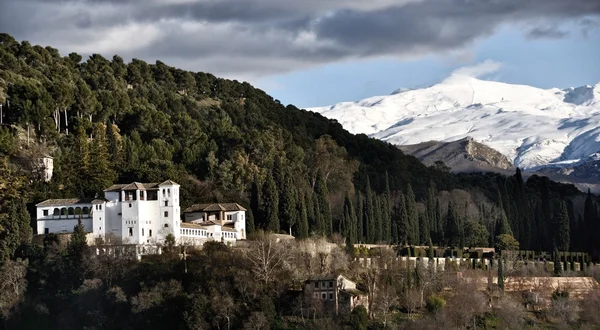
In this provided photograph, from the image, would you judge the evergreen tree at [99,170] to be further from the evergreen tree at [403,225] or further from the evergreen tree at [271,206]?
the evergreen tree at [403,225]

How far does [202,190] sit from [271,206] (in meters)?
4.99

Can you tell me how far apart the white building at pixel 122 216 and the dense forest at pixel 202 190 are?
1.58m

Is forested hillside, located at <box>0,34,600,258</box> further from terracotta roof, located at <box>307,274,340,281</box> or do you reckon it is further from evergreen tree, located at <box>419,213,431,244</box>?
terracotta roof, located at <box>307,274,340,281</box>

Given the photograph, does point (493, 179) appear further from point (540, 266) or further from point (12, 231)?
point (12, 231)

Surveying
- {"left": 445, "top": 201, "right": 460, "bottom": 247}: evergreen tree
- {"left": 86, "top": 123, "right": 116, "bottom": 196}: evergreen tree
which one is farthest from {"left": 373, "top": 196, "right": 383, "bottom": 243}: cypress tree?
{"left": 86, "top": 123, "right": 116, "bottom": 196}: evergreen tree

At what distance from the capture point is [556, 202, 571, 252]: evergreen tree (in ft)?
308

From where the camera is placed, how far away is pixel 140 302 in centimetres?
6631

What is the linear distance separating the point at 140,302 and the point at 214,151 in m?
22.3

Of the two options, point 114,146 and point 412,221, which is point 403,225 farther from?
point 114,146

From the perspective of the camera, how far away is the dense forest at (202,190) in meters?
67.5

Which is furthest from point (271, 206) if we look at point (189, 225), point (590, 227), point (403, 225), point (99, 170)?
point (590, 227)

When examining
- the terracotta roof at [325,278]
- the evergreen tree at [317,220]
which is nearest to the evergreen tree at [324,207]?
the evergreen tree at [317,220]

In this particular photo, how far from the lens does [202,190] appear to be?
80.5 m

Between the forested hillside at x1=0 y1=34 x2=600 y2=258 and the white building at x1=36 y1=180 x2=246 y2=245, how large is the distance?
6.69 ft
